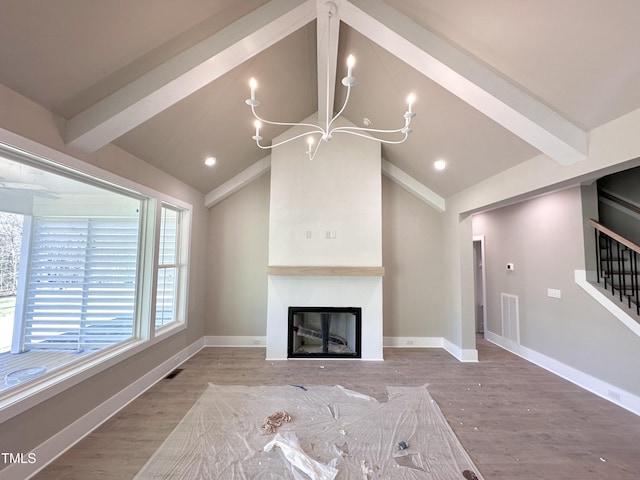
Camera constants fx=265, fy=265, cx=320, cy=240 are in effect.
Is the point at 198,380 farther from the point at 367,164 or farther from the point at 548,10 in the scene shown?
the point at 548,10

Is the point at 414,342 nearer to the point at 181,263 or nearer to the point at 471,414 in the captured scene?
the point at 471,414

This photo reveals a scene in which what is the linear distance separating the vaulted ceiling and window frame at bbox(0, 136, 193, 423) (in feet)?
0.95

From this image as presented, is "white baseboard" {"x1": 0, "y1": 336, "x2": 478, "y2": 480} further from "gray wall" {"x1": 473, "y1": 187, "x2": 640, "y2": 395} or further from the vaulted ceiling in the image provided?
the vaulted ceiling

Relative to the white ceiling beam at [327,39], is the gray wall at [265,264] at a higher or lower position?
lower

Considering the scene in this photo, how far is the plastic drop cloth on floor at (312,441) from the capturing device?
1.88 metres

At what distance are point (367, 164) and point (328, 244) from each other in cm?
141

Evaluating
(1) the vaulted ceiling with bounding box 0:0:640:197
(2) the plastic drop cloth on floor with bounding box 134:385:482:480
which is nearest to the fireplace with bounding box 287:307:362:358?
(2) the plastic drop cloth on floor with bounding box 134:385:482:480

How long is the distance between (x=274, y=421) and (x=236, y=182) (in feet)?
11.8

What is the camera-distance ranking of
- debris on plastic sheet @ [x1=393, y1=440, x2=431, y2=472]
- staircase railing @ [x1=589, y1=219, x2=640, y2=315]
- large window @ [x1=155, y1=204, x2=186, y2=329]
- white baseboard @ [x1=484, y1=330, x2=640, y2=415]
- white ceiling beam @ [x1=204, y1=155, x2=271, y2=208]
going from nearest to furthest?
debris on plastic sheet @ [x1=393, y1=440, x2=431, y2=472]
white baseboard @ [x1=484, y1=330, x2=640, y2=415]
staircase railing @ [x1=589, y1=219, x2=640, y2=315]
large window @ [x1=155, y1=204, x2=186, y2=329]
white ceiling beam @ [x1=204, y1=155, x2=271, y2=208]

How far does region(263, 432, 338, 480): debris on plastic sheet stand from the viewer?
1.83 meters

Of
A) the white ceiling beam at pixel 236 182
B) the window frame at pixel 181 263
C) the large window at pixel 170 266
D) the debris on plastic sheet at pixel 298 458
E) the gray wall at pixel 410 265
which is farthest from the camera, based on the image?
the gray wall at pixel 410 265

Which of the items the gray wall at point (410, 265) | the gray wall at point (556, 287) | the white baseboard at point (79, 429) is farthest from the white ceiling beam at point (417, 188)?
the white baseboard at point (79, 429)

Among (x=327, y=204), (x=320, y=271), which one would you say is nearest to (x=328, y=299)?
(x=320, y=271)

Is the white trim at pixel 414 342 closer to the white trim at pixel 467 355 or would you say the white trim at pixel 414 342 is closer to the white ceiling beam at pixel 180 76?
the white trim at pixel 467 355
